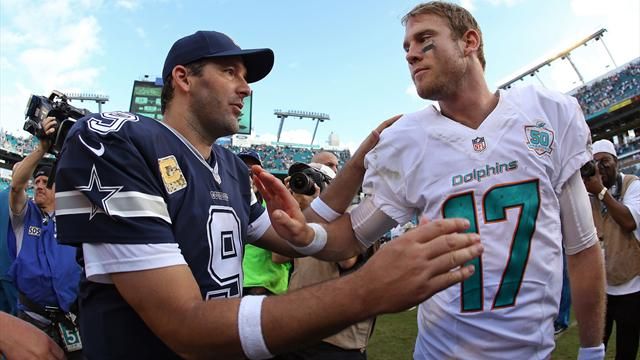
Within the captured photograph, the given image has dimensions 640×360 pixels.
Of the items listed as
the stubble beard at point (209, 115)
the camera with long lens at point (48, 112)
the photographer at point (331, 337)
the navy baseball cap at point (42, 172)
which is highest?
the navy baseball cap at point (42, 172)

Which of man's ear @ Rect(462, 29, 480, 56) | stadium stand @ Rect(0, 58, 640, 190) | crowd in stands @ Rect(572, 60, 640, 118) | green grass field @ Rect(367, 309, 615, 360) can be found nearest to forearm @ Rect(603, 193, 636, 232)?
green grass field @ Rect(367, 309, 615, 360)

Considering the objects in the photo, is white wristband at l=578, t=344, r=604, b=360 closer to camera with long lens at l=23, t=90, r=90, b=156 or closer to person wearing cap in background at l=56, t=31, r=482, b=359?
person wearing cap in background at l=56, t=31, r=482, b=359

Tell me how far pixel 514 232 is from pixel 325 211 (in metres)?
0.90

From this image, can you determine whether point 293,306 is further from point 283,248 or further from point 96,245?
point 283,248

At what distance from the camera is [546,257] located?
5.60ft

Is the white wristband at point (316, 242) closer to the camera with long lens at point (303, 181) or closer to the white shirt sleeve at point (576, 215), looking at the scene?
the camera with long lens at point (303, 181)

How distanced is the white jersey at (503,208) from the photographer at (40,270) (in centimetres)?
281

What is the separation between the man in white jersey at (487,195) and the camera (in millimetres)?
1678

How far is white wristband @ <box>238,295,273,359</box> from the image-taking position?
1080 mm

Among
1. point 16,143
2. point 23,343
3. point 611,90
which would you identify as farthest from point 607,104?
point 16,143

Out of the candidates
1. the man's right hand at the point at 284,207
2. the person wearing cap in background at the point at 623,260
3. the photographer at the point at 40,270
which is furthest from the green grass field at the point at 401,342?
the man's right hand at the point at 284,207

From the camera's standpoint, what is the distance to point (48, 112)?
2.32m

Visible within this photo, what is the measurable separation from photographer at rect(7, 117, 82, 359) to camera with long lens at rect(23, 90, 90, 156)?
77 cm

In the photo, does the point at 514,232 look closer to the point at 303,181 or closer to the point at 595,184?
the point at 303,181
